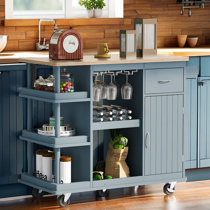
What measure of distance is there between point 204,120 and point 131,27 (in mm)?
1133

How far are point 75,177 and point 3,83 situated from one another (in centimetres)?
84

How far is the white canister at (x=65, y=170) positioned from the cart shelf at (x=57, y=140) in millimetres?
170

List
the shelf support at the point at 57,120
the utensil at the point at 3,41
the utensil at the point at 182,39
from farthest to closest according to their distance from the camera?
the utensil at the point at 182,39
the utensil at the point at 3,41
the shelf support at the point at 57,120

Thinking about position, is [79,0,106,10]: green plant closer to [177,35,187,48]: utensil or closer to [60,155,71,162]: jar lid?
[177,35,187,48]: utensil

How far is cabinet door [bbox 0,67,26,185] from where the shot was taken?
5027 mm

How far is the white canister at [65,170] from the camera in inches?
194

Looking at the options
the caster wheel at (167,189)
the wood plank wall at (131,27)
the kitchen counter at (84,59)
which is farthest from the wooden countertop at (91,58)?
the caster wheel at (167,189)

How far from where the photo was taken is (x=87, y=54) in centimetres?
550

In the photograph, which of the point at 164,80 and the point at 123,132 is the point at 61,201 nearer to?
the point at 123,132

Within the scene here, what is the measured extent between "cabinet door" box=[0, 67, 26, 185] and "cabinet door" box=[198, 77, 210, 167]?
4.73 ft

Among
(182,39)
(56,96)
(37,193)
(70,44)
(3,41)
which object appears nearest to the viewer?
(56,96)

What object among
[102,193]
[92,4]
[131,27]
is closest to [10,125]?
[102,193]

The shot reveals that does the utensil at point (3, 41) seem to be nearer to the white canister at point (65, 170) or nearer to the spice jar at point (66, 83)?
the spice jar at point (66, 83)

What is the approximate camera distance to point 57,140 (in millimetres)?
4797
